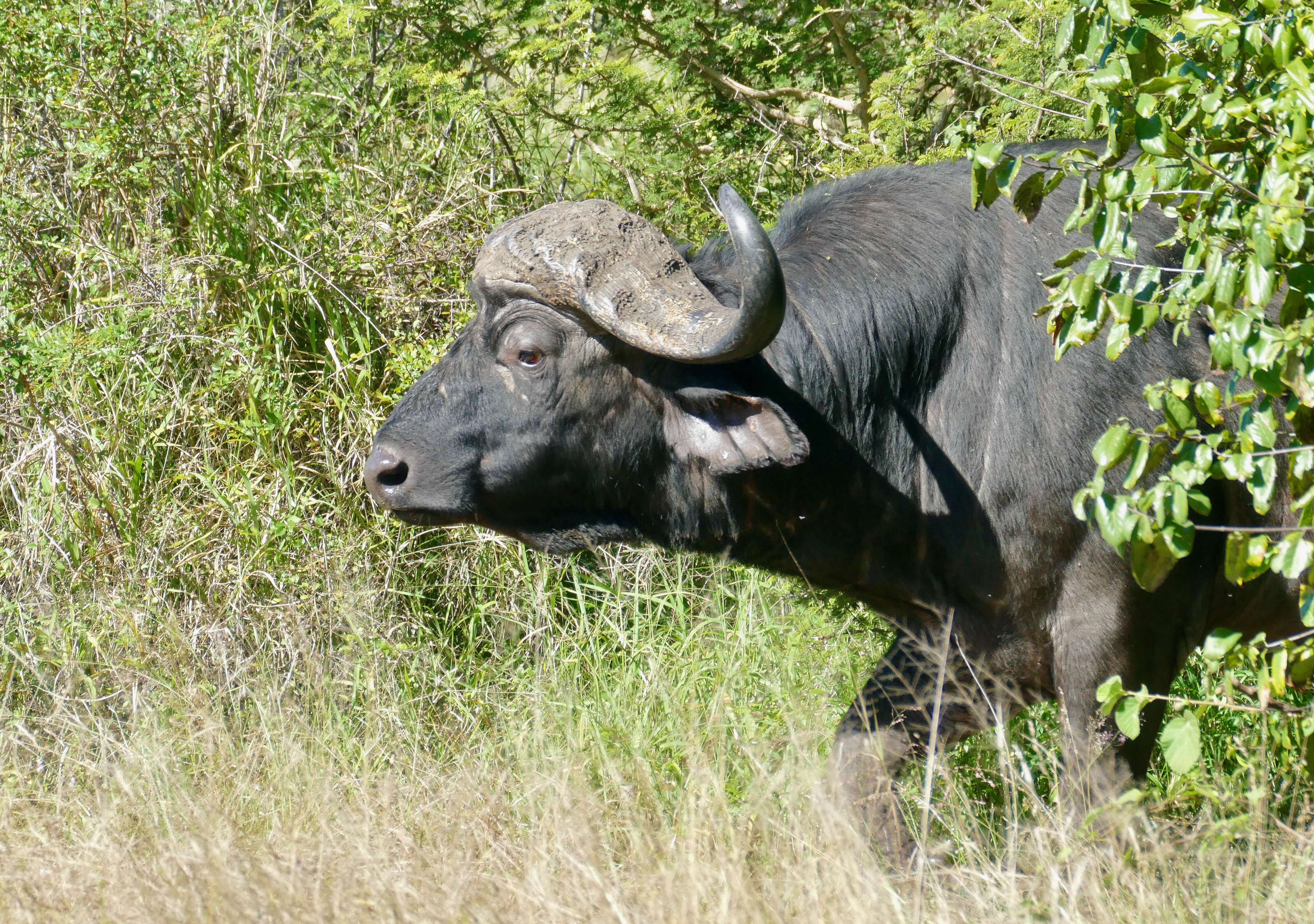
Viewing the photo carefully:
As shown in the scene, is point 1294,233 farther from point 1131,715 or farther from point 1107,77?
point 1131,715

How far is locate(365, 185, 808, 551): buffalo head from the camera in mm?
Answer: 3332

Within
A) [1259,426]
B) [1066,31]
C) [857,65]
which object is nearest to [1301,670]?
[1259,426]

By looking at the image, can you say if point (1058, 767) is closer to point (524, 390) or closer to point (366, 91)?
point (524, 390)

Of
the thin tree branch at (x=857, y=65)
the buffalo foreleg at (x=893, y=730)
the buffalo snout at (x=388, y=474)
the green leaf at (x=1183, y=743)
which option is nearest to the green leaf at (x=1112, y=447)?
the green leaf at (x=1183, y=743)

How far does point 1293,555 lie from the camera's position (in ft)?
7.09

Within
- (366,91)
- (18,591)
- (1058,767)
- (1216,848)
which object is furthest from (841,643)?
(366,91)

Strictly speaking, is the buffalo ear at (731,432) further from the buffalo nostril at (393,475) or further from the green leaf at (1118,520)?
the green leaf at (1118,520)

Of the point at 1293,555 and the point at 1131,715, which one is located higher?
the point at 1293,555

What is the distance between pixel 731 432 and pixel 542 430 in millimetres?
497

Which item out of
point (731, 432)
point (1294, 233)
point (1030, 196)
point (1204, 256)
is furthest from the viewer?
point (731, 432)

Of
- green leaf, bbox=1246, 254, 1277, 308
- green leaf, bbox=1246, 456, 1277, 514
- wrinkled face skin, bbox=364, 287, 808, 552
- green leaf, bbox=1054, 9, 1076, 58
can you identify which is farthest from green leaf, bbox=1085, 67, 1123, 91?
wrinkled face skin, bbox=364, 287, 808, 552

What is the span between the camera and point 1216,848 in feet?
8.79

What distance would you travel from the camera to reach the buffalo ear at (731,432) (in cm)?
321

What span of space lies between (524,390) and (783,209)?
104cm
